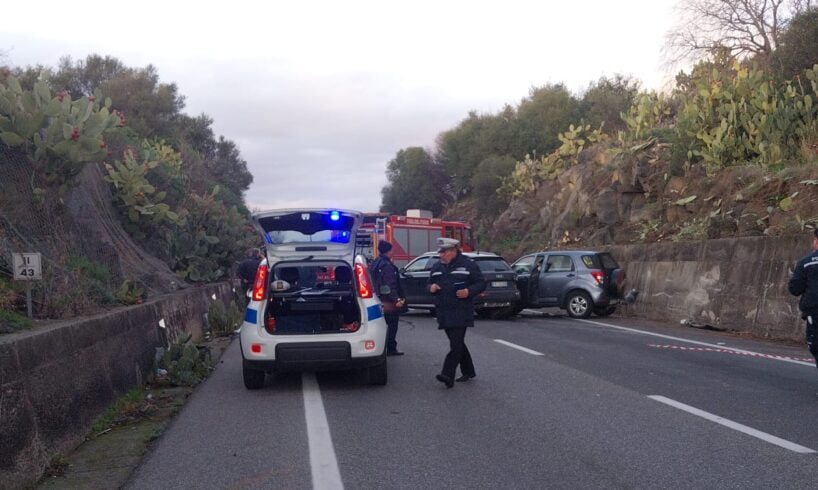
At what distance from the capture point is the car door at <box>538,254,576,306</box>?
20422 mm

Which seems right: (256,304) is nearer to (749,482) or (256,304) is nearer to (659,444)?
(659,444)

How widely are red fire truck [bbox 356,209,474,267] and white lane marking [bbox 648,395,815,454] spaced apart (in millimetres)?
18268

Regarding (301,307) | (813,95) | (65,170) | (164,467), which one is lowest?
(164,467)

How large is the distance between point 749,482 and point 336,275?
20.8 ft

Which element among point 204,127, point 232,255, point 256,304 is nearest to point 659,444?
point 256,304

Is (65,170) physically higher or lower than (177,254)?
higher

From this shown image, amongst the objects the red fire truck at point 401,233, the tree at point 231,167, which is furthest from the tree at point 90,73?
the red fire truck at point 401,233

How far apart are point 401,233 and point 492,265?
909 centimetres

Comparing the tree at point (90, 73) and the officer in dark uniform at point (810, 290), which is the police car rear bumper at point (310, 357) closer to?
the officer in dark uniform at point (810, 290)

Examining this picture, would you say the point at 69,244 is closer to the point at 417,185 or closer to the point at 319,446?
the point at 319,446

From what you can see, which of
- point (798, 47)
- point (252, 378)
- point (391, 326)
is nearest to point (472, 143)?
point (798, 47)

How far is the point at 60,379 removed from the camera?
686cm

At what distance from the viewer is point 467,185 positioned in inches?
2199

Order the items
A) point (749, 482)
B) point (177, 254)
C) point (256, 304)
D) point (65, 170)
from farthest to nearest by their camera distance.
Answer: point (177, 254) → point (65, 170) → point (256, 304) → point (749, 482)
